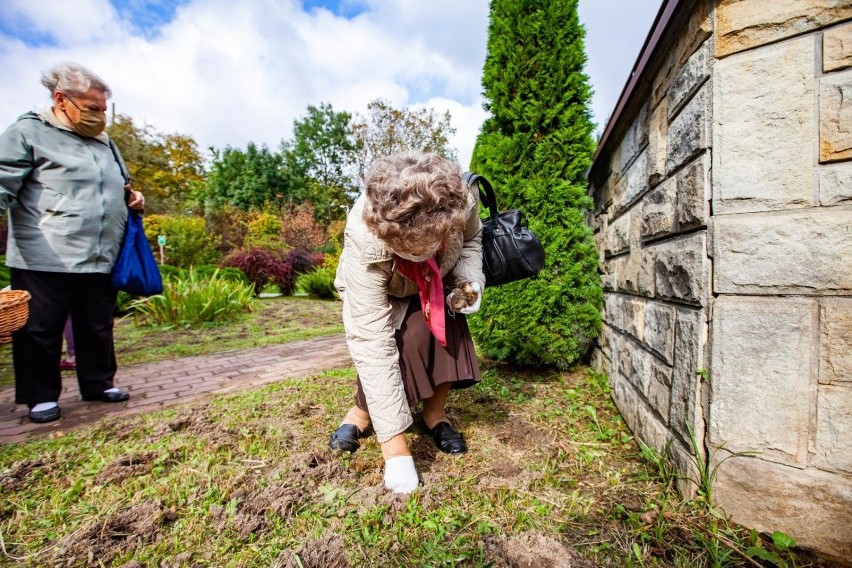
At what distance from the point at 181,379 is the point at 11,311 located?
1.61 meters

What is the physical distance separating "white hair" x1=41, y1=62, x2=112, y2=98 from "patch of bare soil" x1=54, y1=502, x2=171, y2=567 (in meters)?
2.06

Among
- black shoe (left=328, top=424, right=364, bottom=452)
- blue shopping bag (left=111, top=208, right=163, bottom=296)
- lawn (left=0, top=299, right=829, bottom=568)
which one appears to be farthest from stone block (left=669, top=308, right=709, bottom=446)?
blue shopping bag (left=111, top=208, right=163, bottom=296)

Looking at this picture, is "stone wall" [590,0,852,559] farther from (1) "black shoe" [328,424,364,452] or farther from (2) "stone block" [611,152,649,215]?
(1) "black shoe" [328,424,364,452]

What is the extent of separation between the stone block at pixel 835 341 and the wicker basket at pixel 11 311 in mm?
2787

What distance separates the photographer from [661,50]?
163 centimetres

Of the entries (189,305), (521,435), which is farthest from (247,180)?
(521,435)

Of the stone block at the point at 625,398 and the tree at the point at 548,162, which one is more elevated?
the tree at the point at 548,162

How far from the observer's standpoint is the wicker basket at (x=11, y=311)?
5.24ft

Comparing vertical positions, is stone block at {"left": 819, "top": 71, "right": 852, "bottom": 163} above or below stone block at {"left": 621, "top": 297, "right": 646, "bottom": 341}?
above

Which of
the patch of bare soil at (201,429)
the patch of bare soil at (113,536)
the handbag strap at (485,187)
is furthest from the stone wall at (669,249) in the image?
the patch of bare soil at (201,429)

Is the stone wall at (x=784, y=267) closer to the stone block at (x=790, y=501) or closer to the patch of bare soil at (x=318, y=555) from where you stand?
the stone block at (x=790, y=501)

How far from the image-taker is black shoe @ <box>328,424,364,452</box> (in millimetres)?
1832

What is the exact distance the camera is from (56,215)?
211cm

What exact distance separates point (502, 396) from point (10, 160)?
2.88 meters
